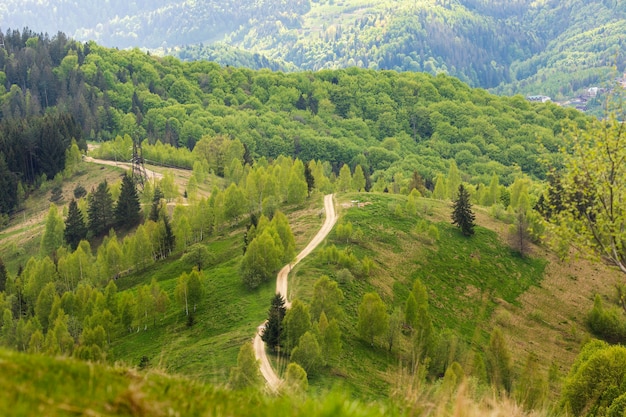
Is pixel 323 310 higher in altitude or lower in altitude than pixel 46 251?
higher

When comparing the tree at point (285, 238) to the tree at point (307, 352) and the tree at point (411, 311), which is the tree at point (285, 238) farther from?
the tree at point (307, 352)

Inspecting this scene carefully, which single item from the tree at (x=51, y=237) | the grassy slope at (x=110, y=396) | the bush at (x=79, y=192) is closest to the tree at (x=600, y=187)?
the grassy slope at (x=110, y=396)

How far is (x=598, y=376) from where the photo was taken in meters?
35.4

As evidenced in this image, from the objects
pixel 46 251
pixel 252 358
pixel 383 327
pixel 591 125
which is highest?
pixel 591 125

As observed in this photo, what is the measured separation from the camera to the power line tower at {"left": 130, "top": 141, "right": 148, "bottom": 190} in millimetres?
130012

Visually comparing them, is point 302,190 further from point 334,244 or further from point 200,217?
point 334,244

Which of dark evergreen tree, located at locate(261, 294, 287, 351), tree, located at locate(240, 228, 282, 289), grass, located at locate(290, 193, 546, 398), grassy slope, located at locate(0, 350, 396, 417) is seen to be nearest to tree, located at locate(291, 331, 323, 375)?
dark evergreen tree, located at locate(261, 294, 287, 351)

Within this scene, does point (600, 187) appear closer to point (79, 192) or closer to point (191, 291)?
point (191, 291)

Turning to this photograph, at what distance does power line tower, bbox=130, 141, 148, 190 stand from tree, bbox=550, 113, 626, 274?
115 m

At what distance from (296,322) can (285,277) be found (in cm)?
2008

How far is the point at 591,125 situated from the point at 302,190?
82.5 metres

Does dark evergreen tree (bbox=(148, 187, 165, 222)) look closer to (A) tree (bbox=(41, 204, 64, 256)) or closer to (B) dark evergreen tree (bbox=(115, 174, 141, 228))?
(B) dark evergreen tree (bbox=(115, 174, 141, 228))

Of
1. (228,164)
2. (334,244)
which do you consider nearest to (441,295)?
(334,244)

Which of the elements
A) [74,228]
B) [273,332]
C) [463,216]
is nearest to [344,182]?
[463,216]
